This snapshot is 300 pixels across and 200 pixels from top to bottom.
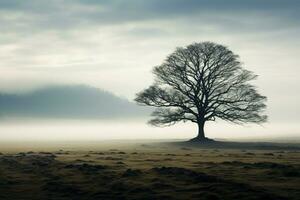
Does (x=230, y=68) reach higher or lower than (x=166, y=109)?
higher

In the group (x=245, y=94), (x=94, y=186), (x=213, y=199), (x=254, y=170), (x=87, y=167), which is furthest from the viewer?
(x=245, y=94)

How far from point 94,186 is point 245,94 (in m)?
54.2

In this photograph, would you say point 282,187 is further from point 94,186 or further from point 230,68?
point 230,68

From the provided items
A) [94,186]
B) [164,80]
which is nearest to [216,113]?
[164,80]

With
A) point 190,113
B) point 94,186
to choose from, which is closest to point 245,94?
point 190,113

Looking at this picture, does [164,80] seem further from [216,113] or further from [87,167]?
[87,167]

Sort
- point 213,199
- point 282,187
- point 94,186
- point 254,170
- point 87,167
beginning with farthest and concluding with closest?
point 87,167
point 254,170
point 94,186
point 282,187
point 213,199

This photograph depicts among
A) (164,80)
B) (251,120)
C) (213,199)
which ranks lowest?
(213,199)

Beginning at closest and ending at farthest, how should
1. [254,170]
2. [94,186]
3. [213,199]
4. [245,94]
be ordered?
[213,199] → [94,186] → [254,170] → [245,94]

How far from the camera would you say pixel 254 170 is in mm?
38500

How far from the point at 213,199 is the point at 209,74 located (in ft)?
191

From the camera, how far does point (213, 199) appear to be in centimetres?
2708

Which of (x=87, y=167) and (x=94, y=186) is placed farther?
(x=87, y=167)

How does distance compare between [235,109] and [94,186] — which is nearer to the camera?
[94,186]
